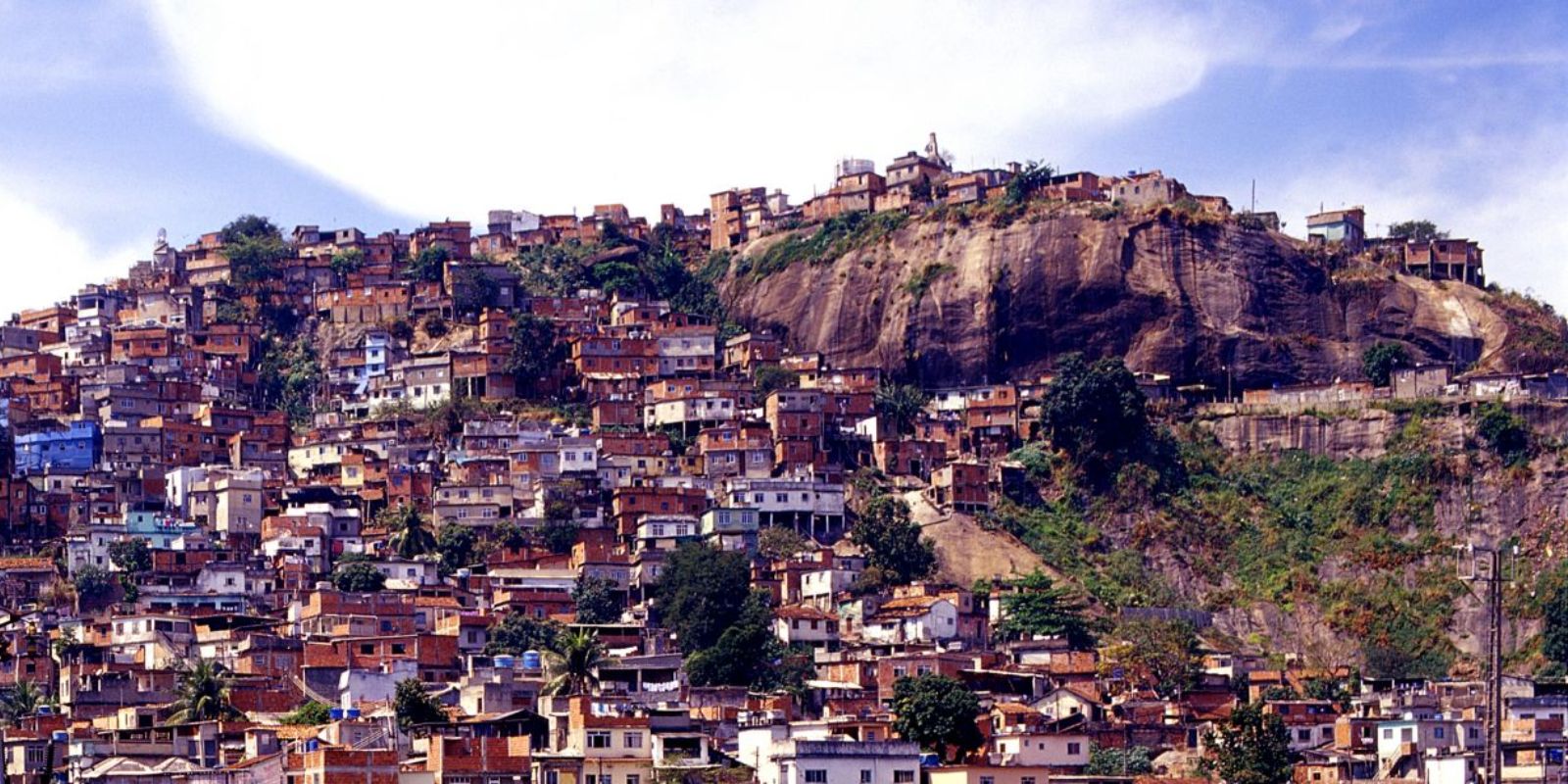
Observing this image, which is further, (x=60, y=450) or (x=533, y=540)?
(x=60, y=450)

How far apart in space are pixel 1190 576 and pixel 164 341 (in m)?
35.6

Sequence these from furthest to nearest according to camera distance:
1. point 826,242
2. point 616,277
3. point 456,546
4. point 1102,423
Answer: point 826,242, point 616,277, point 1102,423, point 456,546

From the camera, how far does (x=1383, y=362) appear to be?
95.4 metres

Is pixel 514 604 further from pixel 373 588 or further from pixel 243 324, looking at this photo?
pixel 243 324

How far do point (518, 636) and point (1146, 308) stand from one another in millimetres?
32877

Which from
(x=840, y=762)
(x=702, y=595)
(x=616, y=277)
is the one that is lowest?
(x=840, y=762)

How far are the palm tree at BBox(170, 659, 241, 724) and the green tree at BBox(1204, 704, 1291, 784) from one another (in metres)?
20.8

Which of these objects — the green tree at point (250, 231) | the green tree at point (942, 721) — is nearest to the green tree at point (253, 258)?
the green tree at point (250, 231)

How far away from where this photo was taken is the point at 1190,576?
8544 centimetres

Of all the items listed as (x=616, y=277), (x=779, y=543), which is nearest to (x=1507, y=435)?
(x=779, y=543)

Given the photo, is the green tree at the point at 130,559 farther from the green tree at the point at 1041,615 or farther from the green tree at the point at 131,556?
the green tree at the point at 1041,615

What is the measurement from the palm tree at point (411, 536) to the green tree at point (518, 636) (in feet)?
28.5

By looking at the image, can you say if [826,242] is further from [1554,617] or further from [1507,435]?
[1554,617]

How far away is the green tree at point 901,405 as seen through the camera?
9281 centimetres
